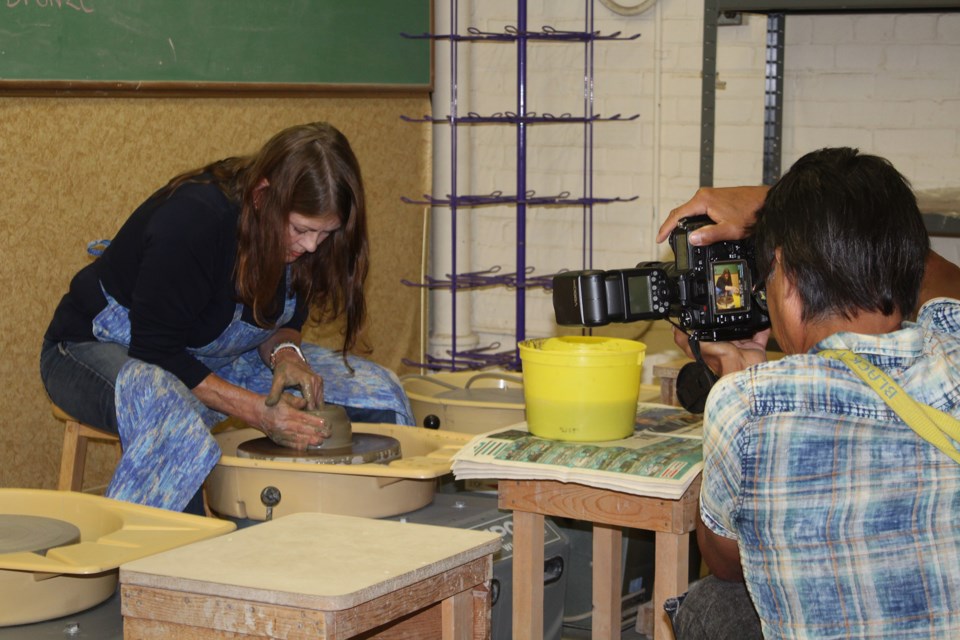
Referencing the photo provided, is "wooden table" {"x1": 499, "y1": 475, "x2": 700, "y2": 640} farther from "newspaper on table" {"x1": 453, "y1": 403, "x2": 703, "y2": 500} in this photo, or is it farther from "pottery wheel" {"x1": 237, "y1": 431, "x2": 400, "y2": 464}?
"pottery wheel" {"x1": 237, "y1": 431, "x2": 400, "y2": 464}

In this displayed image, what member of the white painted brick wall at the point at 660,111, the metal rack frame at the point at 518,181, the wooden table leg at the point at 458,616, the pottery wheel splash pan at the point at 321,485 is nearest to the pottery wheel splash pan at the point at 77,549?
the pottery wheel splash pan at the point at 321,485

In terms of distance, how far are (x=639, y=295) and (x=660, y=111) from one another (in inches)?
97.7

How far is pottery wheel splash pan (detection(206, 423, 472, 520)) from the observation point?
228 cm

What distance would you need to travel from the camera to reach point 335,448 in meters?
2.47

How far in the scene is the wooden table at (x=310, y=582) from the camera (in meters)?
1.38

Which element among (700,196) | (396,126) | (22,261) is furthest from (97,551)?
(396,126)

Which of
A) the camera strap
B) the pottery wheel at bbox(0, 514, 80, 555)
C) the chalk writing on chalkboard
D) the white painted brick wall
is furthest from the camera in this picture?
the white painted brick wall

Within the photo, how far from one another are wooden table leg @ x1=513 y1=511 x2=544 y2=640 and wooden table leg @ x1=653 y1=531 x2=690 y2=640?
0.21 m

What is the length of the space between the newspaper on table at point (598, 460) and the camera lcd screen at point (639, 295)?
235 mm

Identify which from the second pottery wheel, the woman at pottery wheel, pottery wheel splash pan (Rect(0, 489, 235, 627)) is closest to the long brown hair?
the woman at pottery wheel

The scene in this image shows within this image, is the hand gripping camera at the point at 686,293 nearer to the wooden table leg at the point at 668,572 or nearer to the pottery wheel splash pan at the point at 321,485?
the wooden table leg at the point at 668,572

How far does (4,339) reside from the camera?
3006mm

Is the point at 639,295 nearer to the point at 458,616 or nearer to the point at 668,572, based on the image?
the point at 668,572

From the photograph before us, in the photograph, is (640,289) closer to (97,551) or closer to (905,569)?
(905,569)
